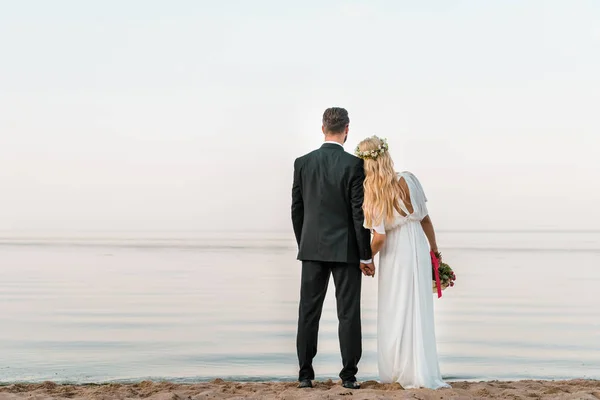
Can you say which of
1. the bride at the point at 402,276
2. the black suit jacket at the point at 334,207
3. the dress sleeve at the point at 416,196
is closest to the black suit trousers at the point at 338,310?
the black suit jacket at the point at 334,207

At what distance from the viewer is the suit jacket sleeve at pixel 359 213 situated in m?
5.94

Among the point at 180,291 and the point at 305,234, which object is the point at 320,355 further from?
the point at 180,291

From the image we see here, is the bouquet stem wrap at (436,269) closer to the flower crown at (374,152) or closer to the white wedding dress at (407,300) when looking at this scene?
the white wedding dress at (407,300)

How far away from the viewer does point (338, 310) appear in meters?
6.10

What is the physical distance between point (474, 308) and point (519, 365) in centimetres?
423

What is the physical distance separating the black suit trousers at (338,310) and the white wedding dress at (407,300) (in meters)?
0.24

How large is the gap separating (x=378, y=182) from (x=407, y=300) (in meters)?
0.92

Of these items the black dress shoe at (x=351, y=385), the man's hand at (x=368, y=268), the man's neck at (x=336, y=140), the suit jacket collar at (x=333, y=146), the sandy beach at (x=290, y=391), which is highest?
the man's neck at (x=336, y=140)

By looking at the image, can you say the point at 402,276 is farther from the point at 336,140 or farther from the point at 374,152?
the point at 336,140

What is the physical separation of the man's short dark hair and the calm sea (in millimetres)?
2605

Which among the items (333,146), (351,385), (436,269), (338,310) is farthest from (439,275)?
(333,146)

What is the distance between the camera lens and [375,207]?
595 centimetres

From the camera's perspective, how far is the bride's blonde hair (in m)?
5.94

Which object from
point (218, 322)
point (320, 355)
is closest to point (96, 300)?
point (218, 322)
